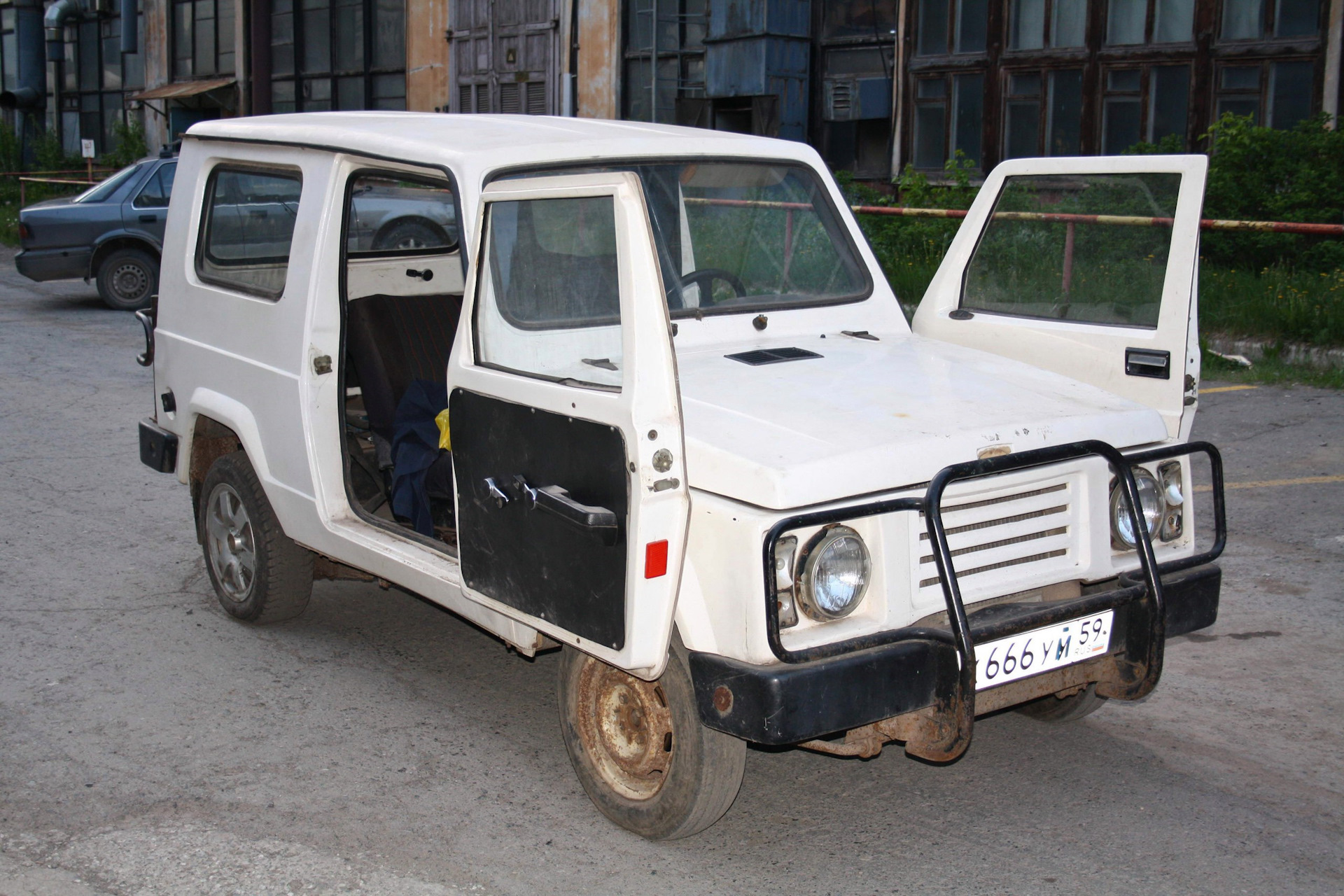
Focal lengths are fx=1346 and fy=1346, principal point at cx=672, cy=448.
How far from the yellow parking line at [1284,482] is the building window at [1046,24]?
34.2 feet

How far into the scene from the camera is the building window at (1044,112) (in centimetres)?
1684

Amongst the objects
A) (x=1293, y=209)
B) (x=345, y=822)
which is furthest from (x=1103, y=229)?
(x=1293, y=209)

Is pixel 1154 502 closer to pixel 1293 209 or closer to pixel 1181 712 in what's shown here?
pixel 1181 712

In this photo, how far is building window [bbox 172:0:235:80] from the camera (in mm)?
31031

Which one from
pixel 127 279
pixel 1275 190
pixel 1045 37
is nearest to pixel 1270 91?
pixel 1045 37

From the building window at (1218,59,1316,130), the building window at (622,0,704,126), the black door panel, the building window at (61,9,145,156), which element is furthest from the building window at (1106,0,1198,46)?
the building window at (61,9,145,156)

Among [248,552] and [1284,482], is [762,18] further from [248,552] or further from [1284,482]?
[248,552]

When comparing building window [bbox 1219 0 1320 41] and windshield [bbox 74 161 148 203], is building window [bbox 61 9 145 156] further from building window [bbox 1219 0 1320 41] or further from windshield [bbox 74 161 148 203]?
building window [bbox 1219 0 1320 41]

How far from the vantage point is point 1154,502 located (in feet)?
12.9

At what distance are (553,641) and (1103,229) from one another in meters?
2.47

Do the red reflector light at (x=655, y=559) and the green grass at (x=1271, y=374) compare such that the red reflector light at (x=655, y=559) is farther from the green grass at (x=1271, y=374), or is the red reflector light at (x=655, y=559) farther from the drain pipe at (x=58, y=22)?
the drain pipe at (x=58, y=22)

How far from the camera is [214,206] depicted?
545cm

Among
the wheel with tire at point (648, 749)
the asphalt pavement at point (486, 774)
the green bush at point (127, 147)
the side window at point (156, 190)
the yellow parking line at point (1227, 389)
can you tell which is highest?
the green bush at point (127, 147)

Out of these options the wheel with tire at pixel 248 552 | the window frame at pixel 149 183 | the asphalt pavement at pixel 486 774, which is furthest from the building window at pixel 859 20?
the wheel with tire at pixel 248 552
